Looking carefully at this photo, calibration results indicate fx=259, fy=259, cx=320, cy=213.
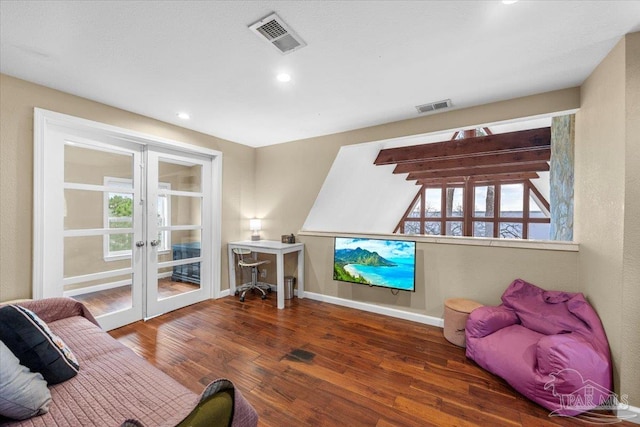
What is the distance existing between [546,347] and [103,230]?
4.31 m

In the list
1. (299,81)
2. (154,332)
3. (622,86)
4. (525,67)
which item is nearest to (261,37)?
(299,81)

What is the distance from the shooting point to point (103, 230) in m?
2.97

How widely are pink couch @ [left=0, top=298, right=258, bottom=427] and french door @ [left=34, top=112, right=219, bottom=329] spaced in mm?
1226

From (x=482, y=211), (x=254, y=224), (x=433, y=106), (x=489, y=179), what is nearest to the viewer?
(x=433, y=106)

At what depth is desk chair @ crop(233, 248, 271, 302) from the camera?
404 cm

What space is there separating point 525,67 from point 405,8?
1.34m

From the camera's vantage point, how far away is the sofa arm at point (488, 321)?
2350 millimetres

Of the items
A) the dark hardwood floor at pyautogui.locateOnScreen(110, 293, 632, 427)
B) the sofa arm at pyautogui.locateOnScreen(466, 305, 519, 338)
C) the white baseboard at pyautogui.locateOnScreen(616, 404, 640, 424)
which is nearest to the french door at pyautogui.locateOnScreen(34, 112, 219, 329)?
the dark hardwood floor at pyautogui.locateOnScreen(110, 293, 632, 427)

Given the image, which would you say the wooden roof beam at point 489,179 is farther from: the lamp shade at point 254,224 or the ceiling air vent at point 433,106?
the lamp shade at point 254,224

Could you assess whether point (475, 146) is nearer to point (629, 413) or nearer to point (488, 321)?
point (488, 321)

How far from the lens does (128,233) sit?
3188 mm

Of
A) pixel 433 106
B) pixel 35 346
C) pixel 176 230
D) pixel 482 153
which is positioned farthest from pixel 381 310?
pixel 35 346

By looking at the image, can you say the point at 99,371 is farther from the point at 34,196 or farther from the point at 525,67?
the point at 525,67

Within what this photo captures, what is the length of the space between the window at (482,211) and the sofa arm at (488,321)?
5154mm
